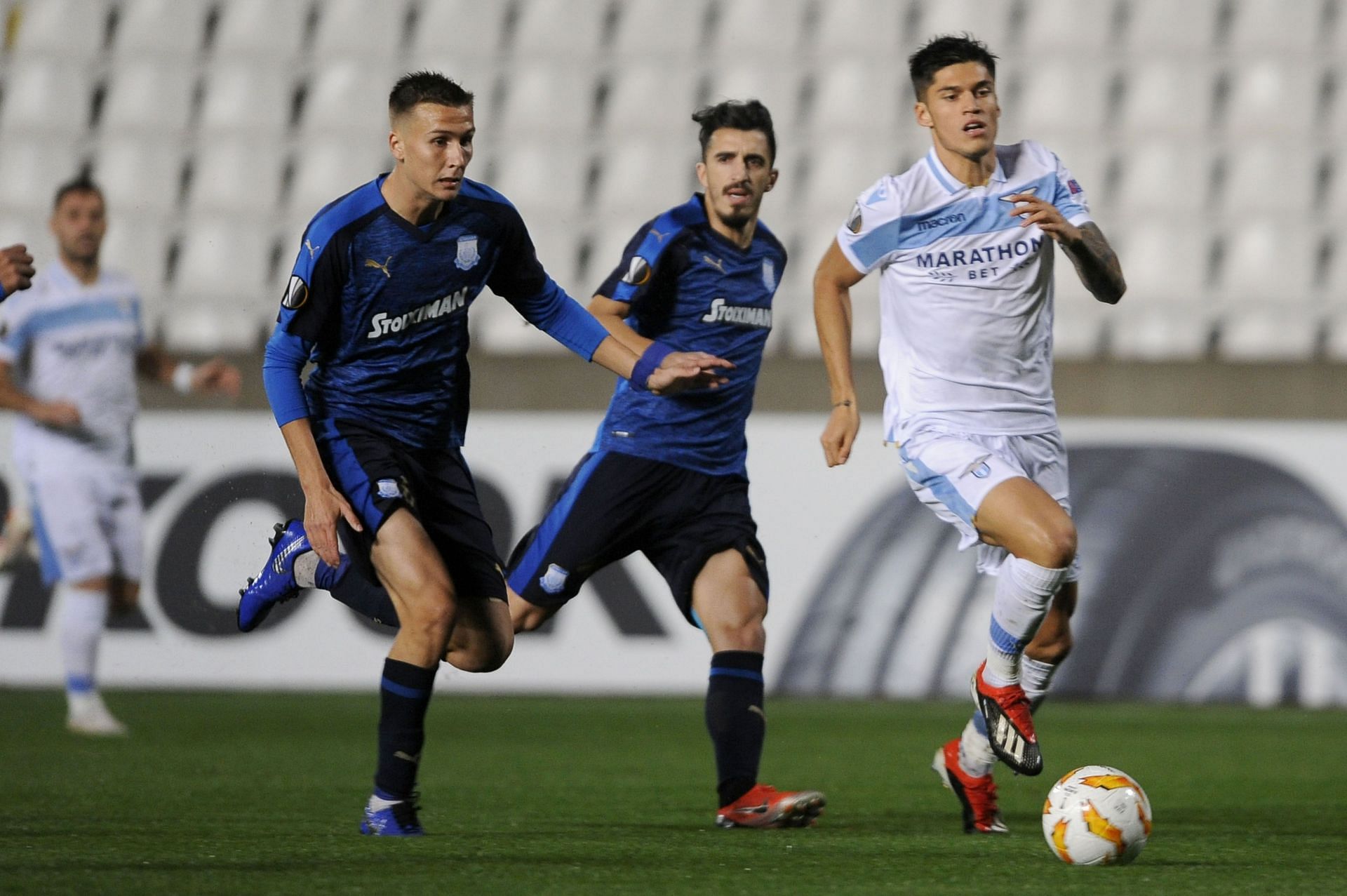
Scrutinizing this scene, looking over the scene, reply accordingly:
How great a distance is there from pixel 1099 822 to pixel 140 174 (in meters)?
11.5

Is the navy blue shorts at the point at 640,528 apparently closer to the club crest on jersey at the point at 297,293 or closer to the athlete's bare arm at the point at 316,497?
the athlete's bare arm at the point at 316,497

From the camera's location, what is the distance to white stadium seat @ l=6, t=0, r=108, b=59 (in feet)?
48.5

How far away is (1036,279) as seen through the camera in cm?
553

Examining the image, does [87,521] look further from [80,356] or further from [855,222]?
[855,222]

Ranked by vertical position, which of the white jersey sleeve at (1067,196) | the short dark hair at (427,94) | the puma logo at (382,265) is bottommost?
the puma logo at (382,265)

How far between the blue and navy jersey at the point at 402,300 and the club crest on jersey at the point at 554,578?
0.75 m

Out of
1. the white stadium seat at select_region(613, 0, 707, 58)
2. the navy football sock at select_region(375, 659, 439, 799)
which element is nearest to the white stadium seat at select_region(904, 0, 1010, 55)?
the white stadium seat at select_region(613, 0, 707, 58)

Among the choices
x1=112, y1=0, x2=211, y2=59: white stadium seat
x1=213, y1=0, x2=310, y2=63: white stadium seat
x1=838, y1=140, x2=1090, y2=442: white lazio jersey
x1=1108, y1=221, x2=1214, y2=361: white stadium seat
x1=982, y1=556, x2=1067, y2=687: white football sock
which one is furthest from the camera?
x1=112, y1=0, x2=211, y2=59: white stadium seat

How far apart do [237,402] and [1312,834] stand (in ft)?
26.5

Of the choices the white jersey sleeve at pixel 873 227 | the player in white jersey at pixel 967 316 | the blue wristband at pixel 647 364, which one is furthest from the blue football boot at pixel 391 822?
the white jersey sleeve at pixel 873 227

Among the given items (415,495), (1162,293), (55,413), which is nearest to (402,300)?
(415,495)

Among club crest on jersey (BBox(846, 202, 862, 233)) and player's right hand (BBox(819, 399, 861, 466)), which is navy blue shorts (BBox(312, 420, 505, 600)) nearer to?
player's right hand (BBox(819, 399, 861, 466))

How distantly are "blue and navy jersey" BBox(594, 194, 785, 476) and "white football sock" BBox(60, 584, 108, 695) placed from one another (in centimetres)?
401

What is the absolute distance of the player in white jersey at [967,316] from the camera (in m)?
5.39
